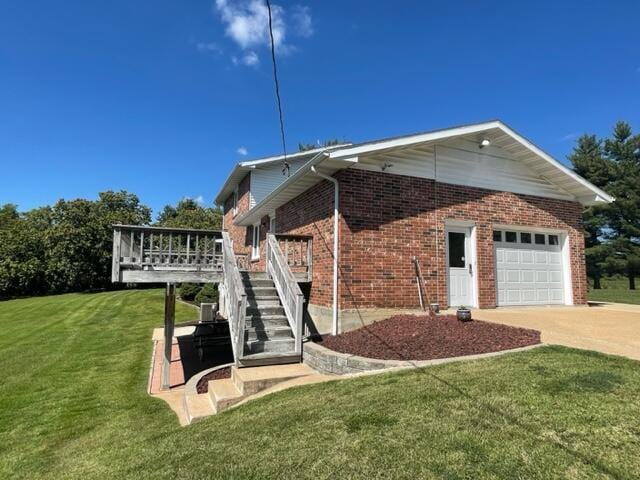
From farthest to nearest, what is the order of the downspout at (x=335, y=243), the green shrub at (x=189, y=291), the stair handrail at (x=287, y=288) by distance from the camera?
the green shrub at (x=189, y=291)
the downspout at (x=335, y=243)
the stair handrail at (x=287, y=288)

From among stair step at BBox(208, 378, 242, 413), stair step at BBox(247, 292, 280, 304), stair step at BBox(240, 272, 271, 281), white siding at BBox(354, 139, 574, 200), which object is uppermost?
white siding at BBox(354, 139, 574, 200)

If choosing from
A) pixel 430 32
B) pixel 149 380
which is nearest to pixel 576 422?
pixel 149 380

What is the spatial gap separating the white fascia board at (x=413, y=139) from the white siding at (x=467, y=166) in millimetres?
312

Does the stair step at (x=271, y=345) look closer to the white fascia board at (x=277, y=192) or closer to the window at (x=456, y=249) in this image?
the white fascia board at (x=277, y=192)

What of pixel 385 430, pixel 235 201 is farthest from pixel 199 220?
pixel 385 430

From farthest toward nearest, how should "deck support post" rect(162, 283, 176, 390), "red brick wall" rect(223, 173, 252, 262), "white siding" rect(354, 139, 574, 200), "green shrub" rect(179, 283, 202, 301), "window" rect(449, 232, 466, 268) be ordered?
1. "green shrub" rect(179, 283, 202, 301)
2. "red brick wall" rect(223, 173, 252, 262)
3. "window" rect(449, 232, 466, 268)
4. "white siding" rect(354, 139, 574, 200)
5. "deck support post" rect(162, 283, 176, 390)

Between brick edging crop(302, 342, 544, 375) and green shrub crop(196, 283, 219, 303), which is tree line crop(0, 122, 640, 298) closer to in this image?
green shrub crop(196, 283, 219, 303)

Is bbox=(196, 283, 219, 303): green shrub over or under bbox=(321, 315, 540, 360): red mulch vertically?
under

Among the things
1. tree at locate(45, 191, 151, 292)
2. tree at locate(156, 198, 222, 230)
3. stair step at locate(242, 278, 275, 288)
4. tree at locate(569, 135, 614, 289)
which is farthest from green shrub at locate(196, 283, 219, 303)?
tree at locate(569, 135, 614, 289)

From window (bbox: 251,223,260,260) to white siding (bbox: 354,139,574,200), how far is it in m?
8.19

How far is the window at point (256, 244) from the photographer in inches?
624

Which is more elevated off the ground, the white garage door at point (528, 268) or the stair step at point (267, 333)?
the white garage door at point (528, 268)

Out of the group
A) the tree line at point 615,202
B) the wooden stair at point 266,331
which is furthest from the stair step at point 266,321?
the tree line at point 615,202

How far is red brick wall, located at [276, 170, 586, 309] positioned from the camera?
324 inches
